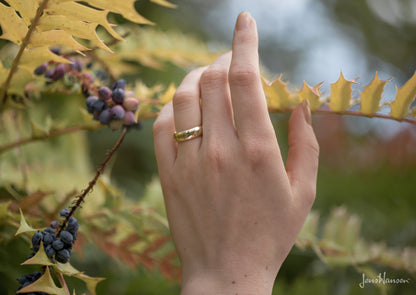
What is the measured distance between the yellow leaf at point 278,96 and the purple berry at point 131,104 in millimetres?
192

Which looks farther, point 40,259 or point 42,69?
point 42,69

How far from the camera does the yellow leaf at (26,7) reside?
0.42 metres

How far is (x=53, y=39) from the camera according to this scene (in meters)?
0.46

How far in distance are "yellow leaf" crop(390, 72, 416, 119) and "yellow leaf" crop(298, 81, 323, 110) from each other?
0.10m

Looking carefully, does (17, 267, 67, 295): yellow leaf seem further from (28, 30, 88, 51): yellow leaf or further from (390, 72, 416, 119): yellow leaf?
(390, 72, 416, 119): yellow leaf

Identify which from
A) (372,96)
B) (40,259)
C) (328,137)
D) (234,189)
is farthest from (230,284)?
(328,137)

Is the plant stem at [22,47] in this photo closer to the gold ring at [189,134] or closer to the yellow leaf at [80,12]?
the yellow leaf at [80,12]

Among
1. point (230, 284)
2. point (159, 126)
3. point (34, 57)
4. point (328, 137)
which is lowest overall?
point (328, 137)

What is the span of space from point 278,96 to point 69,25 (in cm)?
31

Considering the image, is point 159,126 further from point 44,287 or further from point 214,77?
point 44,287

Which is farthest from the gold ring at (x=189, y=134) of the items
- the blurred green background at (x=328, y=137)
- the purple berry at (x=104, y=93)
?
the blurred green background at (x=328, y=137)

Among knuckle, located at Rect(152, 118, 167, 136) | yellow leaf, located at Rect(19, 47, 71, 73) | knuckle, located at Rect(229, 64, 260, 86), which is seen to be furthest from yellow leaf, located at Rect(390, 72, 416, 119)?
yellow leaf, located at Rect(19, 47, 71, 73)

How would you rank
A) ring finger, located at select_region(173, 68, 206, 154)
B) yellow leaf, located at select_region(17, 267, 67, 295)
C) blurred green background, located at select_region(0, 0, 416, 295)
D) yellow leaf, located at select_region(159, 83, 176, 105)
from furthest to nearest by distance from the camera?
blurred green background, located at select_region(0, 0, 416, 295)
yellow leaf, located at select_region(159, 83, 176, 105)
ring finger, located at select_region(173, 68, 206, 154)
yellow leaf, located at select_region(17, 267, 67, 295)

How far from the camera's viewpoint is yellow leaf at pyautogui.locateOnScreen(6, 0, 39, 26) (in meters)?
0.42
